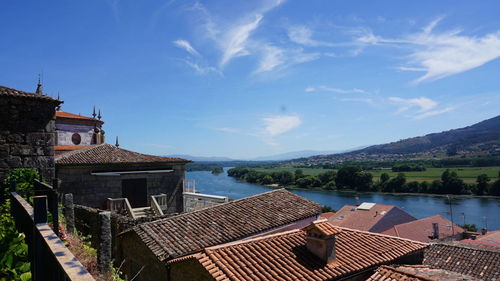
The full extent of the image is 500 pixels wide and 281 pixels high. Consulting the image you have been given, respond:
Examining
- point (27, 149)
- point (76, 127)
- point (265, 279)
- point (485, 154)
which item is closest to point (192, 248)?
point (265, 279)

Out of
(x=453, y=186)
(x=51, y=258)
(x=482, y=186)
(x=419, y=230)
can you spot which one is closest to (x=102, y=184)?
(x=51, y=258)

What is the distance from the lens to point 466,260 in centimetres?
1373

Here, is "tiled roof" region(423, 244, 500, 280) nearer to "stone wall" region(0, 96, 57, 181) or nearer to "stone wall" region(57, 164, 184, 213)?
"stone wall" region(57, 164, 184, 213)

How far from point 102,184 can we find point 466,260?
52.5ft

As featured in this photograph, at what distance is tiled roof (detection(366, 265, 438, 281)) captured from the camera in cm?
782

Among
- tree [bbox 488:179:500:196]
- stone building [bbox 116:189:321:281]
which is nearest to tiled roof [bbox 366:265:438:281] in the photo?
stone building [bbox 116:189:321:281]

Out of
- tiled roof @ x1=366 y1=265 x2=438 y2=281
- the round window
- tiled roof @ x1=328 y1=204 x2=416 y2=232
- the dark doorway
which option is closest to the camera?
tiled roof @ x1=366 y1=265 x2=438 y2=281

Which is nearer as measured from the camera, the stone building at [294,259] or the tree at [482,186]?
the stone building at [294,259]

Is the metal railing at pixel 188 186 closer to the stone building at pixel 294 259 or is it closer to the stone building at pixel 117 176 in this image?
the stone building at pixel 117 176

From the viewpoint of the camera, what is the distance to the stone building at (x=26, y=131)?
829 cm

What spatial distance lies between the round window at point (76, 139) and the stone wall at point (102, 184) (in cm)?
790

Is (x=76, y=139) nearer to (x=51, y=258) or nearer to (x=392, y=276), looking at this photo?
(x=392, y=276)

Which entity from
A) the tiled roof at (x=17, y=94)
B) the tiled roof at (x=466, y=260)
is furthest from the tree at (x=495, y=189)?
the tiled roof at (x=17, y=94)

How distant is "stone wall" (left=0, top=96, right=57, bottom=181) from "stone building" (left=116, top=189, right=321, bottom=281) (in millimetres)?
3386
